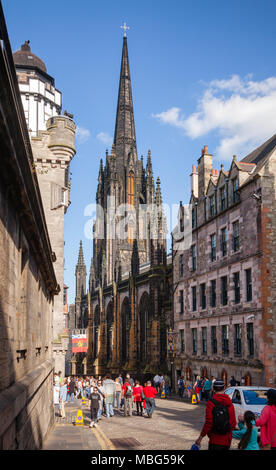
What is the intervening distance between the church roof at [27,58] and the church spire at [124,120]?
40.0 meters

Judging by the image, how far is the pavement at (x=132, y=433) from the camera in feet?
44.8

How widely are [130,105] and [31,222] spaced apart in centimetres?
9000

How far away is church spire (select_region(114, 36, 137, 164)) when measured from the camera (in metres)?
91.2

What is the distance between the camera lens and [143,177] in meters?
87.9

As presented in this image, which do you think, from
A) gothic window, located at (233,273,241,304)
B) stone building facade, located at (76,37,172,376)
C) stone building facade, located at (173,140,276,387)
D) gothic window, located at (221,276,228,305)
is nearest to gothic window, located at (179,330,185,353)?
stone building facade, located at (173,140,276,387)

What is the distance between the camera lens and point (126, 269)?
78312mm

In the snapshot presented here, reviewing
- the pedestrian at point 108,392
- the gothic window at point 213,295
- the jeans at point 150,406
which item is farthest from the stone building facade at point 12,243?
the gothic window at point 213,295

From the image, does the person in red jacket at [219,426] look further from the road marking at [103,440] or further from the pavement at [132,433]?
the road marking at [103,440]

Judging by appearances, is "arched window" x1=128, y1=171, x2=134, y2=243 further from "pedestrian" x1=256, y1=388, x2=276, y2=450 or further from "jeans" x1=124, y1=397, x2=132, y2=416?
"pedestrian" x1=256, y1=388, x2=276, y2=450

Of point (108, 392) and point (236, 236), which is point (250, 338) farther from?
point (108, 392)

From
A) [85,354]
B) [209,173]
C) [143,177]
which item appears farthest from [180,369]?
[143,177]

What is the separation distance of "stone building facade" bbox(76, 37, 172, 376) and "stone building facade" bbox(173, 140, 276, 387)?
9.95 m

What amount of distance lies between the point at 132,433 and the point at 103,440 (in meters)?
1.63

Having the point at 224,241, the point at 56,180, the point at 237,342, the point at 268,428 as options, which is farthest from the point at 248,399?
the point at 224,241
